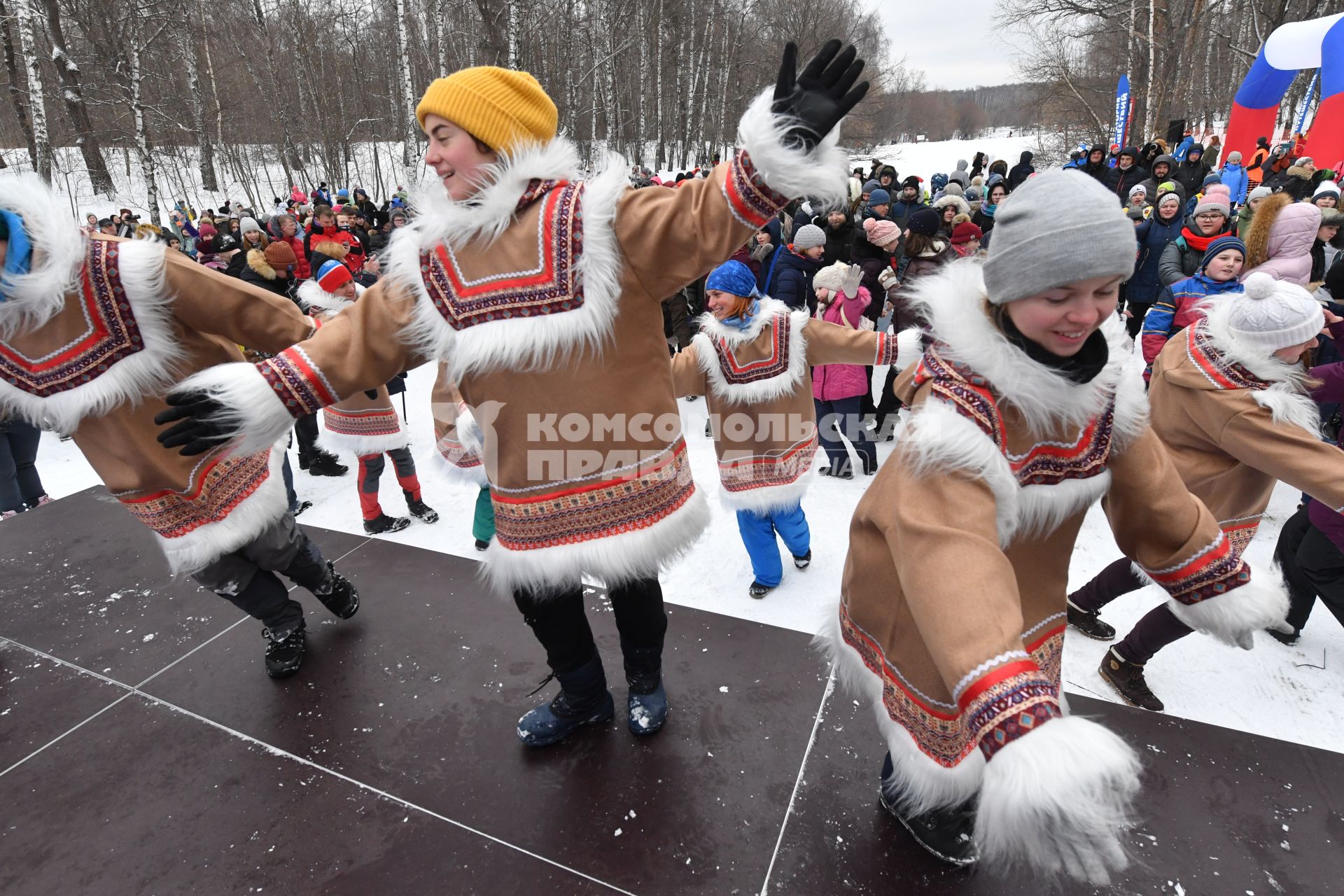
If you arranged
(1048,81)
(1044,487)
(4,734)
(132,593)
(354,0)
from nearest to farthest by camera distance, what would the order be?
(1044,487) → (4,734) → (132,593) → (354,0) → (1048,81)

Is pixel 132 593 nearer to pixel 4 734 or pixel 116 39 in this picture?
pixel 4 734

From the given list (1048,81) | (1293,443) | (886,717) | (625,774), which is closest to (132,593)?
(625,774)

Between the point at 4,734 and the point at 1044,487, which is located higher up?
the point at 1044,487

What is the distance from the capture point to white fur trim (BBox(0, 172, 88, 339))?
1.87 m

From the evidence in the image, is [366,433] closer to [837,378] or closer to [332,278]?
[332,278]

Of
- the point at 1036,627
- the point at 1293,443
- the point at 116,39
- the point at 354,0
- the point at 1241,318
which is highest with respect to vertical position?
the point at 354,0

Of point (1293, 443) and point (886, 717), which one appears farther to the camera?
point (1293, 443)

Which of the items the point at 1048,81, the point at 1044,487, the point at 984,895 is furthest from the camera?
the point at 1048,81

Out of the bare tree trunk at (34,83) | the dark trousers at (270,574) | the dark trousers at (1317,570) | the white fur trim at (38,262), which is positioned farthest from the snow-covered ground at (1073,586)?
the bare tree trunk at (34,83)

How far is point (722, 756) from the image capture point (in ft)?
6.86

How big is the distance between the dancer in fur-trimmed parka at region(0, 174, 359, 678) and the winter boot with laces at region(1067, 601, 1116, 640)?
132 inches

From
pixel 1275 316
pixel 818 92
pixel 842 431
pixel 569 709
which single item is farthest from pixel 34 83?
pixel 1275 316

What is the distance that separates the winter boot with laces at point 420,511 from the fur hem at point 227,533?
1923 millimetres

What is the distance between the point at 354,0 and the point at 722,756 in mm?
29896
